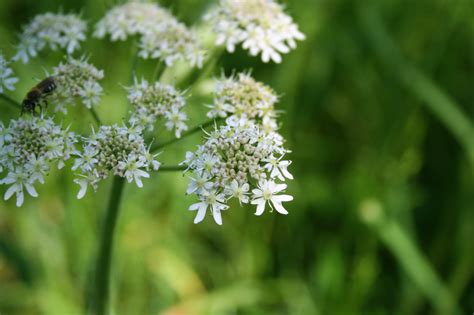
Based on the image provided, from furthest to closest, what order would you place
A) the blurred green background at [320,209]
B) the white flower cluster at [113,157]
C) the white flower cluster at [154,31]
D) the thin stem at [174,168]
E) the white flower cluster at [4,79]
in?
the blurred green background at [320,209] < the white flower cluster at [154,31] < the white flower cluster at [4,79] < the thin stem at [174,168] < the white flower cluster at [113,157]

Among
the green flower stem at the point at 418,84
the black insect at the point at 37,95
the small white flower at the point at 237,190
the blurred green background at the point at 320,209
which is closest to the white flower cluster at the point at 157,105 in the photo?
the black insect at the point at 37,95

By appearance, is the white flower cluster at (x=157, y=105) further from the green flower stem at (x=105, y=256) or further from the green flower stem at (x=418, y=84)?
the green flower stem at (x=418, y=84)

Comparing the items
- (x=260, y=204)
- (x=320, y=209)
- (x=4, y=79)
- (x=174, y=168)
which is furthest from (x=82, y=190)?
(x=320, y=209)

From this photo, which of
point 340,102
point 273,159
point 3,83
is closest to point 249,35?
point 273,159

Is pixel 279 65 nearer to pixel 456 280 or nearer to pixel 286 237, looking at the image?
pixel 286 237

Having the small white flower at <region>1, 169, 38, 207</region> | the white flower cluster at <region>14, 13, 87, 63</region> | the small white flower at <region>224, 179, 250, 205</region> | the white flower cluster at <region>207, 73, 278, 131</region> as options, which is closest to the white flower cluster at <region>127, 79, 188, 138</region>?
the white flower cluster at <region>207, 73, 278, 131</region>
